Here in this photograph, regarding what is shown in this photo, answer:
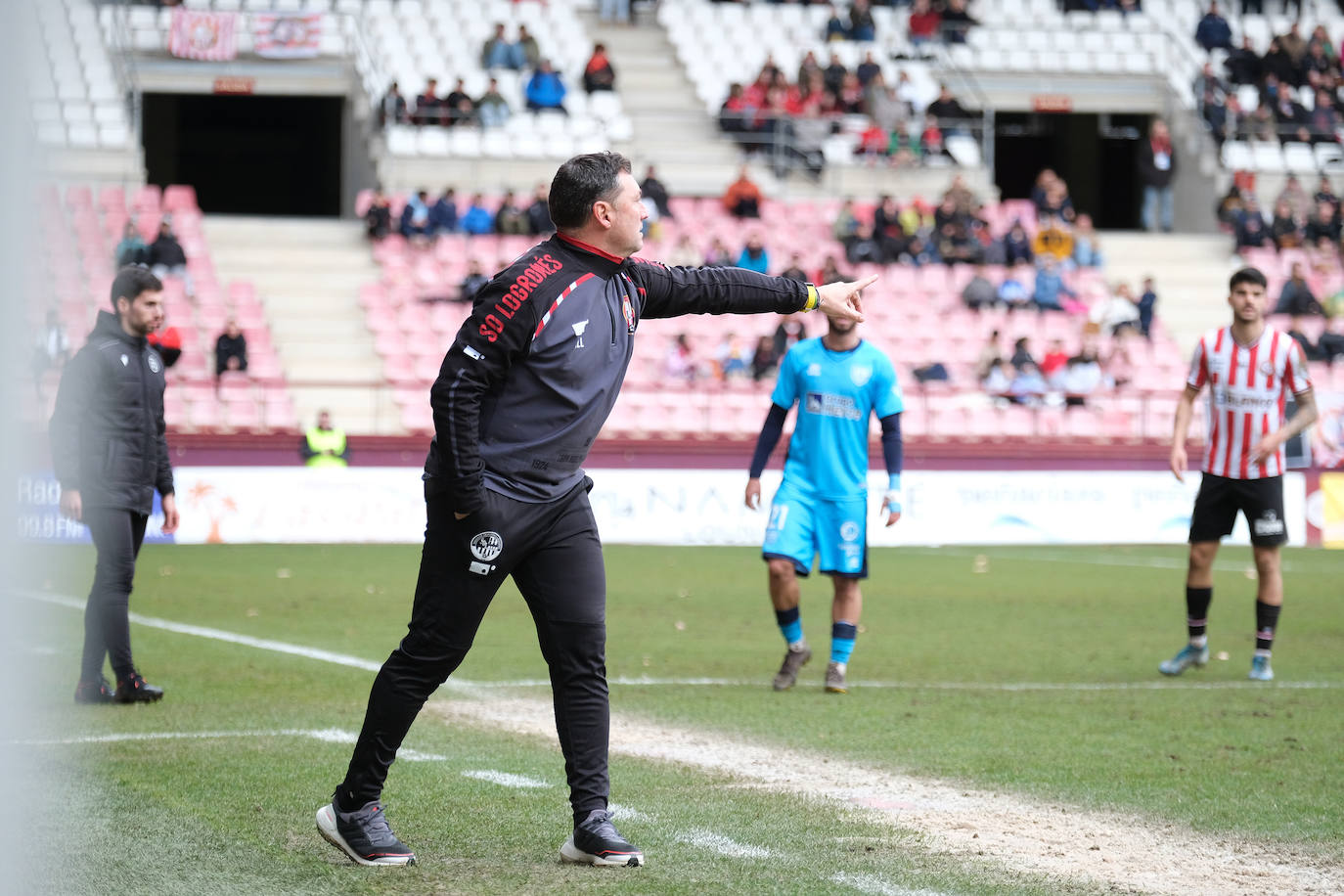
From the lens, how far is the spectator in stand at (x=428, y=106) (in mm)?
29656

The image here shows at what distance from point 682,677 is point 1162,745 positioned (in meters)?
3.07

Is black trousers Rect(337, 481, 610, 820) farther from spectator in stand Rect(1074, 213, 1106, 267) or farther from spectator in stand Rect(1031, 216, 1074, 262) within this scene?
spectator in stand Rect(1074, 213, 1106, 267)

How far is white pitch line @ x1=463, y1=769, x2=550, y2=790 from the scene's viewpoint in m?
6.38

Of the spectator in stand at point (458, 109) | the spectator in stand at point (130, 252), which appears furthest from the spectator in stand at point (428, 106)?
the spectator in stand at point (130, 252)

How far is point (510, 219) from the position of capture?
27.2 meters

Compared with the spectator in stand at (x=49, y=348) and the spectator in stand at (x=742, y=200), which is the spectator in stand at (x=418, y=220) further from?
the spectator in stand at (x=49, y=348)

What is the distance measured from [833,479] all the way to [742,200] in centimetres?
2037

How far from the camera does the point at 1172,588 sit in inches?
648

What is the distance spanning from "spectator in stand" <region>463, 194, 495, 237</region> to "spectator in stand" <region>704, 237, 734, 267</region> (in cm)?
335

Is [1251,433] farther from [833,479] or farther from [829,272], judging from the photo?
[829,272]

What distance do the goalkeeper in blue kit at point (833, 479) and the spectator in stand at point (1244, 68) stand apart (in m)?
28.9

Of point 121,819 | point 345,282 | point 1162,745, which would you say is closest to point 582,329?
point 121,819

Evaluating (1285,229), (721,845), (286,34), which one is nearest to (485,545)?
(721,845)

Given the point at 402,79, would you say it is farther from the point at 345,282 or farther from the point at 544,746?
the point at 544,746
